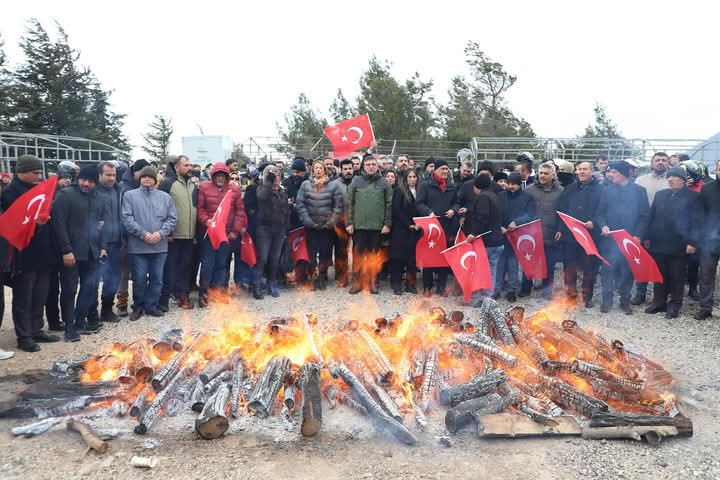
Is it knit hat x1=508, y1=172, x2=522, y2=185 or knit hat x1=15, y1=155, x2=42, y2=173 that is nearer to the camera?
knit hat x1=15, y1=155, x2=42, y2=173

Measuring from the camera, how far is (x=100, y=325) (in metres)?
7.57

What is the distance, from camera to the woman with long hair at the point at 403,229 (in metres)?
9.55

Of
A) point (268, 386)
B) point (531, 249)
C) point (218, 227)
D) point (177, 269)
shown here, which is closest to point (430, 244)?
point (531, 249)

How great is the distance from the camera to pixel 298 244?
10164 millimetres

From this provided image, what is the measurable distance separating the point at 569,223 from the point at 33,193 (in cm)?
761

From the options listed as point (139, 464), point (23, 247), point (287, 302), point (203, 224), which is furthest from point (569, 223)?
point (23, 247)

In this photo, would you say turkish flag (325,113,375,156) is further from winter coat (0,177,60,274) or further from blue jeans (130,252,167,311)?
winter coat (0,177,60,274)

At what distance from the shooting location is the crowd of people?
7.06m

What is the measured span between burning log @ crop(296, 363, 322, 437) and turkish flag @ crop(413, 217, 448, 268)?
14.7 ft

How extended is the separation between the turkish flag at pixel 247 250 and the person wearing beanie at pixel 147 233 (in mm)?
1377

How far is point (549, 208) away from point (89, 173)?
7.05 m

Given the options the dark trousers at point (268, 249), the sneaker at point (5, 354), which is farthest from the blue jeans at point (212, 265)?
the sneaker at point (5, 354)

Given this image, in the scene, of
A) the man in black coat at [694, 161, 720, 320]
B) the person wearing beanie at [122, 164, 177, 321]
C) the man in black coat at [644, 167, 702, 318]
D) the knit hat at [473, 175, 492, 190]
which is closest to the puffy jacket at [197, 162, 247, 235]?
the person wearing beanie at [122, 164, 177, 321]

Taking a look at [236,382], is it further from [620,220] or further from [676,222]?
[676,222]
